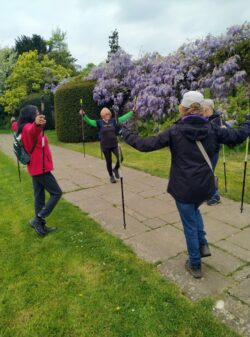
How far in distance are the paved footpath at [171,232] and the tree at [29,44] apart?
31.1m

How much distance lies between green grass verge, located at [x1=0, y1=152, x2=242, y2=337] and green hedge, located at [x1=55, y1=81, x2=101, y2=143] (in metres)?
10.0

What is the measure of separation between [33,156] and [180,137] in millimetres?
2136

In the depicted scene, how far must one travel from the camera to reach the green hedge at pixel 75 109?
14.1m

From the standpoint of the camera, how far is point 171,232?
4469mm

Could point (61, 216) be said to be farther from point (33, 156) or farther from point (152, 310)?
point (152, 310)

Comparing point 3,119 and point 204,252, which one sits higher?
point 204,252

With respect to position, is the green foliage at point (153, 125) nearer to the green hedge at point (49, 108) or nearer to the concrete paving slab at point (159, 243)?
the concrete paving slab at point (159, 243)

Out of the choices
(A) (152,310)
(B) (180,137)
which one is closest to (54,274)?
(A) (152,310)

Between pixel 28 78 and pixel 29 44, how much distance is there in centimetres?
→ 1090

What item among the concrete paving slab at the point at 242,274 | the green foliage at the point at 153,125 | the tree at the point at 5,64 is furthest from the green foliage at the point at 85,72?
the concrete paving slab at the point at 242,274

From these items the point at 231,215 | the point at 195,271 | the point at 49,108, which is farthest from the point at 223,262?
the point at 49,108

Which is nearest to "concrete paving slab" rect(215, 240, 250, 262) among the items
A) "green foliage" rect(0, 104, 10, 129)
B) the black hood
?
the black hood

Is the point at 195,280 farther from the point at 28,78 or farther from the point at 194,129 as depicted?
the point at 28,78

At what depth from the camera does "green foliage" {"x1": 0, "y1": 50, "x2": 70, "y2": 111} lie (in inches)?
1018
